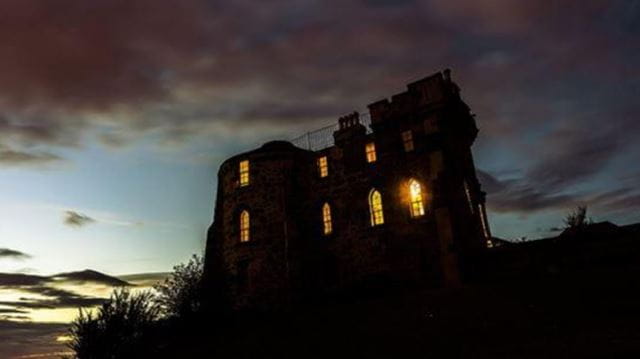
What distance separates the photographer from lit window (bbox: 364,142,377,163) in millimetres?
28125

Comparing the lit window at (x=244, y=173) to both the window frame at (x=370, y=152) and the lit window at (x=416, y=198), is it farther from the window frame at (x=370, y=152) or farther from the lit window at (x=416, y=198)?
the lit window at (x=416, y=198)

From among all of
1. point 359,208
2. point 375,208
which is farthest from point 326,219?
point 375,208

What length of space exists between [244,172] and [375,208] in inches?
423

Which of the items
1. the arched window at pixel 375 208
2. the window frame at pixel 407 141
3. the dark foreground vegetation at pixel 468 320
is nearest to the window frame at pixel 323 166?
the arched window at pixel 375 208

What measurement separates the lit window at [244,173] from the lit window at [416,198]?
40.8ft

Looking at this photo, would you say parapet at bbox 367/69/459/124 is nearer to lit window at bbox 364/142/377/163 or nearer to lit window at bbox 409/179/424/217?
lit window at bbox 364/142/377/163

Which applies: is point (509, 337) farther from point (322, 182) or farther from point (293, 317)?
point (322, 182)

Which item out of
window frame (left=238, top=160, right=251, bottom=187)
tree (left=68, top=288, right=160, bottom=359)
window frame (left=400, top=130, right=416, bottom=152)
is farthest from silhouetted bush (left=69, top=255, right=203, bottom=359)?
window frame (left=400, top=130, right=416, bottom=152)

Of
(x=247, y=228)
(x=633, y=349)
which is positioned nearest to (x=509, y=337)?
(x=633, y=349)

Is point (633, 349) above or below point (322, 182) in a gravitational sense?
below

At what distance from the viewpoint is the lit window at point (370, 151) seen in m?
28.1

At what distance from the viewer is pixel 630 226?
18922mm

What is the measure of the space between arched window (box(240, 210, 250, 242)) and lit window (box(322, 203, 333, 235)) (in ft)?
18.7

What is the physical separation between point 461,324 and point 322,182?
52.4 feet
